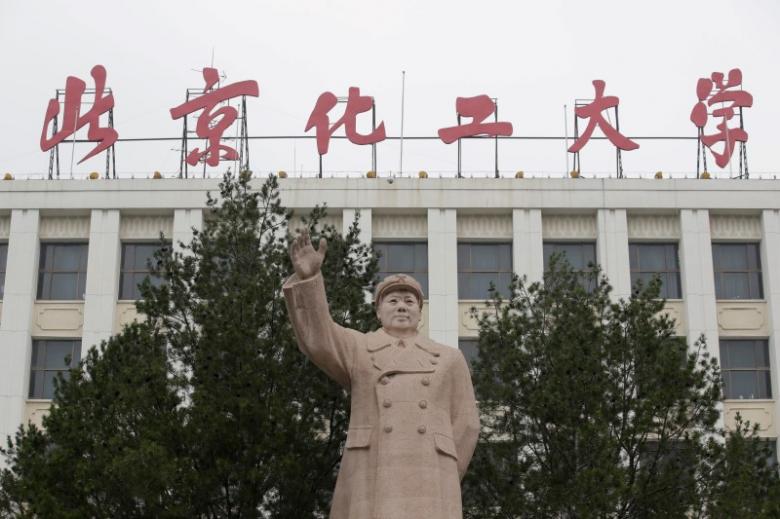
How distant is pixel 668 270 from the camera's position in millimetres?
29891

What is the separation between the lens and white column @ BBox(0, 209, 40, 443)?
Answer: 92.9 feet

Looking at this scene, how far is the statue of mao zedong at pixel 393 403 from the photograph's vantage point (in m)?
9.20

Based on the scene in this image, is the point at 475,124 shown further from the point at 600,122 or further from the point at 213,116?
the point at 213,116

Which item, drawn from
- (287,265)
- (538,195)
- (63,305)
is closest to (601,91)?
(538,195)

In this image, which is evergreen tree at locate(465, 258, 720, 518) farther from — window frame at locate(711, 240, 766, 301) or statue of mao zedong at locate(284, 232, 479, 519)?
window frame at locate(711, 240, 766, 301)

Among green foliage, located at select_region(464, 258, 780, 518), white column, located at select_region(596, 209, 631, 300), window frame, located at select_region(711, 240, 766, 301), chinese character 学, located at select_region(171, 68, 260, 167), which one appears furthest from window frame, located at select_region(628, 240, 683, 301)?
green foliage, located at select_region(464, 258, 780, 518)

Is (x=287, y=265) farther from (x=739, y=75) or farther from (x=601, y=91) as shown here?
(x=739, y=75)

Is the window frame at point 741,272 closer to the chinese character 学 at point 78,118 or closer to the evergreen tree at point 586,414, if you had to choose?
the evergreen tree at point 586,414

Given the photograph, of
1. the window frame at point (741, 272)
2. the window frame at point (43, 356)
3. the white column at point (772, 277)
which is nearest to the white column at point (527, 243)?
the window frame at point (741, 272)

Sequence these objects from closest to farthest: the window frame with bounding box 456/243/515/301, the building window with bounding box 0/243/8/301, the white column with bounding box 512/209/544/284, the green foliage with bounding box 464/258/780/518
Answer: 1. the green foliage with bounding box 464/258/780/518
2. the white column with bounding box 512/209/544/284
3. the window frame with bounding box 456/243/515/301
4. the building window with bounding box 0/243/8/301

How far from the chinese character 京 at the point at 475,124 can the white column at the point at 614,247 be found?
325 centimetres

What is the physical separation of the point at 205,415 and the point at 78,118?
18.7 meters

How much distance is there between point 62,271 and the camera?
3012 cm

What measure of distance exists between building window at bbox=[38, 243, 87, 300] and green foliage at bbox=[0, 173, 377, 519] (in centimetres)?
1500
